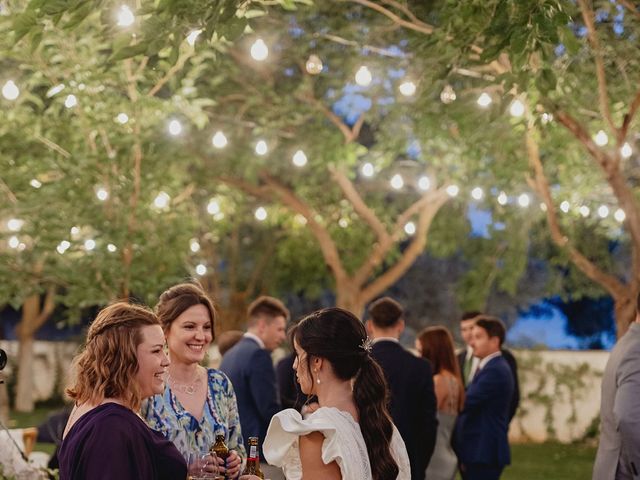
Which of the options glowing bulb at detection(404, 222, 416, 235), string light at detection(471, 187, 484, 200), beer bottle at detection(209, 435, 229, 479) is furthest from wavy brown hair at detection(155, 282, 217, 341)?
glowing bulb at detection(404, 222, 416, 235)

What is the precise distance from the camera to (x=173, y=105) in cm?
1010

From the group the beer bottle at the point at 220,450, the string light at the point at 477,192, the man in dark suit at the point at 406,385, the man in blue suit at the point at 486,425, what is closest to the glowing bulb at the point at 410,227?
the string light at the point at 477,192

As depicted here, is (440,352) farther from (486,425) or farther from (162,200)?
(162,200)

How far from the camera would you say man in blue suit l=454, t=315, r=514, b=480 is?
862 cm

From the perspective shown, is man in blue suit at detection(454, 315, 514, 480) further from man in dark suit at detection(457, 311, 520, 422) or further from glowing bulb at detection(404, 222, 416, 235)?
glowing bulb at detection(404, 222, 416, 235)

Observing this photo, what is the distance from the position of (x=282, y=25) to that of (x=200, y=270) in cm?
409

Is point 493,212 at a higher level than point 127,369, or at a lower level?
higher

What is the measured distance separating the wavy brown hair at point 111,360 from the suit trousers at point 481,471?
4891 millimetres

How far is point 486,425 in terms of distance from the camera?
8.65 meters

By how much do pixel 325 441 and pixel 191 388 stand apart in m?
1.54

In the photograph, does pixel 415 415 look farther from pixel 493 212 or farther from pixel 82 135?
pixel 493 212

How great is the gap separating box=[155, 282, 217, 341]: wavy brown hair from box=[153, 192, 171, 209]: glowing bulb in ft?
17.3

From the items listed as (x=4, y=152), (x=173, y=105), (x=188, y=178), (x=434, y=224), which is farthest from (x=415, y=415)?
(x=434, y=224)

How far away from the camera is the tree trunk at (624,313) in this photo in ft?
35.2
